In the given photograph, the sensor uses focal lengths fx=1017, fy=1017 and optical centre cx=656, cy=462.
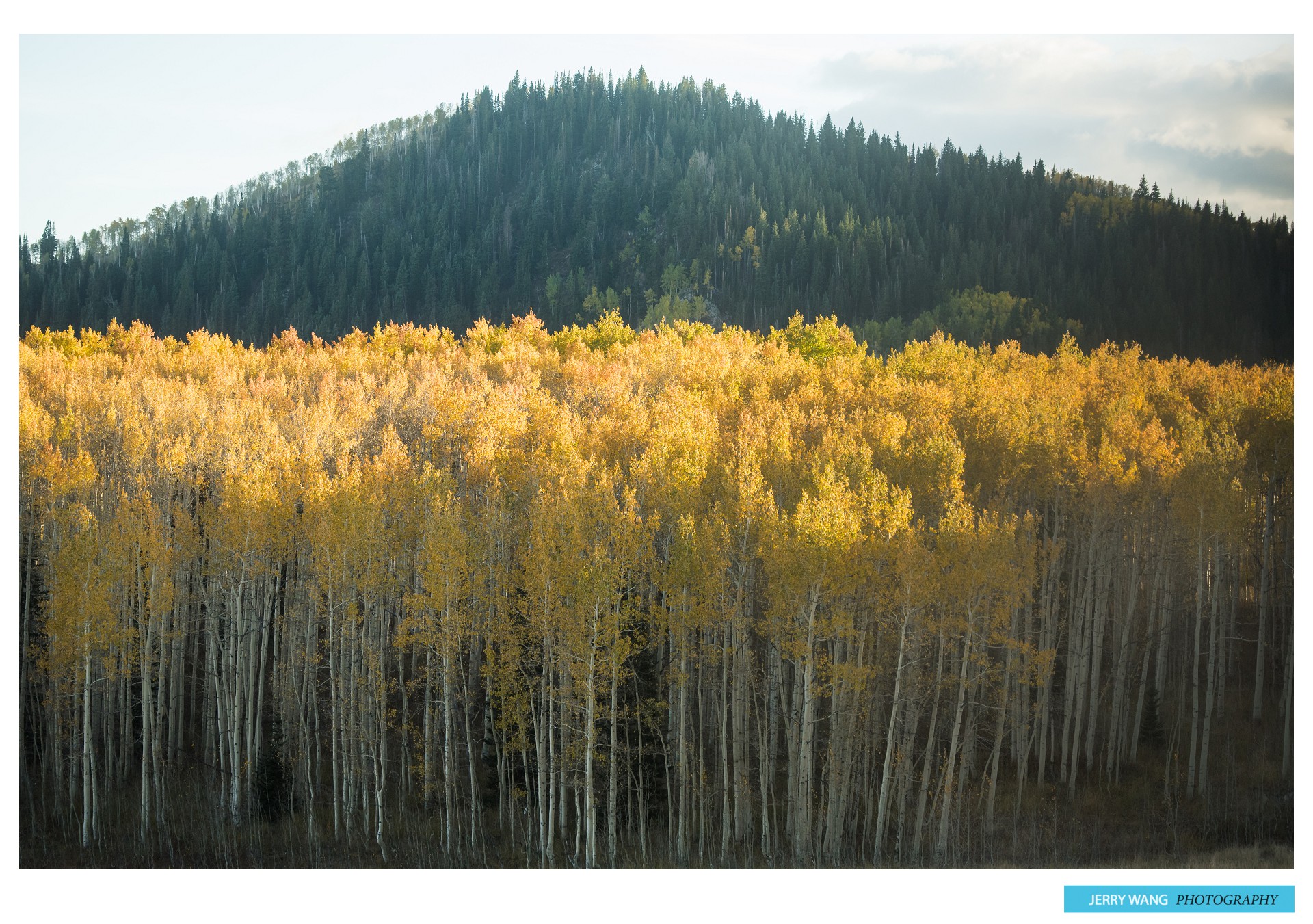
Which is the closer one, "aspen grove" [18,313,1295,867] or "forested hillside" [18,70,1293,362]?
"aspen grove" [18,313,1295,867]

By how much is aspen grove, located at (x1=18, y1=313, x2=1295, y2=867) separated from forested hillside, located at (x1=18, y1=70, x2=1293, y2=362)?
315 centimetres

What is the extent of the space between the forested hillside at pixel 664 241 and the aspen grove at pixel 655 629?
10.4ft

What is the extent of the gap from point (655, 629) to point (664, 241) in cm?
9231

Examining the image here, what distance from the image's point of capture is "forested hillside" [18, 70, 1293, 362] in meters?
29.2

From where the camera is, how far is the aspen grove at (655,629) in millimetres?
23016
